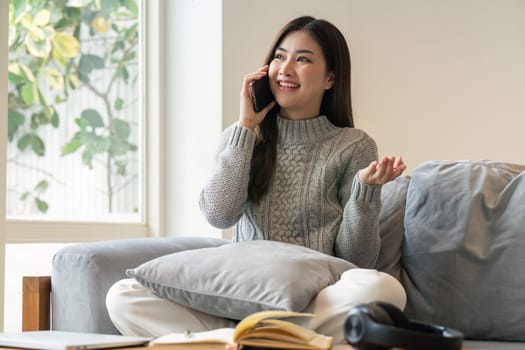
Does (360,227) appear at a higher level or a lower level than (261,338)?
higher

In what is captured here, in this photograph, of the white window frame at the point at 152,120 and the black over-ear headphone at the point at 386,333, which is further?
the white window frame at the point at 152,120

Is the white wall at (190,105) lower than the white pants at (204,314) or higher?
higher

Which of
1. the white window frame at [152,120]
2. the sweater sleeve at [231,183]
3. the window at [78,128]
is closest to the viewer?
the sweater sleeve at [231,183]

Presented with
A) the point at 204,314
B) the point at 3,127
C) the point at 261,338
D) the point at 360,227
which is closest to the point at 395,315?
the point at 261,338

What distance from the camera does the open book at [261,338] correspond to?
3.98 ft

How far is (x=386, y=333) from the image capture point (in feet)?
3.47

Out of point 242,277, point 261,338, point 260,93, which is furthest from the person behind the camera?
point 260,93

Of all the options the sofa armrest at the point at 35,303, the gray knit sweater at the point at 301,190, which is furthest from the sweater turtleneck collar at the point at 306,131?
the sofa armrest at the point at 35,303

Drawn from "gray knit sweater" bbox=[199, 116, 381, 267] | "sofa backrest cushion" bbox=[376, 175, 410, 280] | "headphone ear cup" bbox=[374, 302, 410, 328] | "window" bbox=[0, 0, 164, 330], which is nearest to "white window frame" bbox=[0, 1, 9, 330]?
"window" bbox=[0, 0, 164, 330]

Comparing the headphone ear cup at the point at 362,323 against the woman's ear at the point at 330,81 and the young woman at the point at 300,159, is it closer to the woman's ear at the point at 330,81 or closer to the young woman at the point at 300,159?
the young woman at the point at 300,159

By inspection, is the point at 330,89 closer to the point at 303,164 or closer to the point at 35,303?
the point at 303,164

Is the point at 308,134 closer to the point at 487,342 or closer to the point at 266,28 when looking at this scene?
the point at 487,342

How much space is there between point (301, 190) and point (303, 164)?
2.9 inches

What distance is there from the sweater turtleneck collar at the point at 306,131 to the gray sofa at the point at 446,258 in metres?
0.25
